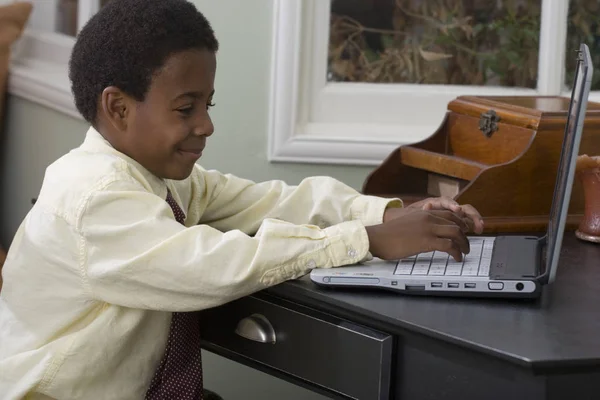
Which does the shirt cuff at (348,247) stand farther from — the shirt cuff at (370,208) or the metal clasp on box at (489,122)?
the metal clasp on box at (489,122)

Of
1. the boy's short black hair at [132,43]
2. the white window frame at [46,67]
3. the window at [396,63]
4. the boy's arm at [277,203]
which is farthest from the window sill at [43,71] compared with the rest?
the boy's short black hair at [132,43]

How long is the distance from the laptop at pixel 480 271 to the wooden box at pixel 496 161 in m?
0.28

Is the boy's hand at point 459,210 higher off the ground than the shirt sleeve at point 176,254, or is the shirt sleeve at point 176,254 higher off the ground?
the boy's hand at point 459,210

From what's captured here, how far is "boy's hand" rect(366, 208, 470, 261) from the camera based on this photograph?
4.63 ft

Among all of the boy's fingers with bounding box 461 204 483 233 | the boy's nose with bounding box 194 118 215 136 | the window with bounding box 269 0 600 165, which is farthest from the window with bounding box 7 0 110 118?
the boy's fingers with bounding box 461 204 483 233

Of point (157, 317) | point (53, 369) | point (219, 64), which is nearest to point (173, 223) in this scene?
point (157, 317)

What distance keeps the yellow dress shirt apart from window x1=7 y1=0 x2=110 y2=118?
3.90 ft

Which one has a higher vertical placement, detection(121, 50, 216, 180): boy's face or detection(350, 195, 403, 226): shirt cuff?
detection(121, 50, 216, 180): boy's face

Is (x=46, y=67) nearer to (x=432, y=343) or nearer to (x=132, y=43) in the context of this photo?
(x=132, y=43)

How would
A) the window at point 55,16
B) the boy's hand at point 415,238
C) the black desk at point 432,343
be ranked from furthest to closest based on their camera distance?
the window at point 55,16 → the boy's hand at point 415,238 → the black desk at point 432,343

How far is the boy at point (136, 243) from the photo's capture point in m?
1.38

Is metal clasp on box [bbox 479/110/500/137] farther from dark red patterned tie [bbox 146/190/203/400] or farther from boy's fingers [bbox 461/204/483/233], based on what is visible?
dark red patterned tie [bbox 146/190/203/400]

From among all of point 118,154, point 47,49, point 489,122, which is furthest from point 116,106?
point 47,49

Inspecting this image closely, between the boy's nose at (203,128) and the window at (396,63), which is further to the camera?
the window at (396,63)
